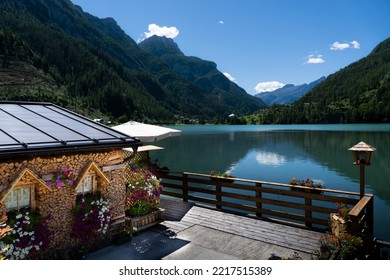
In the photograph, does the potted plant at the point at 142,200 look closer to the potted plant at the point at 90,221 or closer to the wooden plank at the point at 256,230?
the potted plant at the point at 90,221

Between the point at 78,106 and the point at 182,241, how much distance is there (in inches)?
5144

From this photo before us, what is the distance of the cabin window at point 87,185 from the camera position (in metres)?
7.35

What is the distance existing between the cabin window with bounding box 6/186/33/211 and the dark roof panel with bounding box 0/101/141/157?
34.5 inches

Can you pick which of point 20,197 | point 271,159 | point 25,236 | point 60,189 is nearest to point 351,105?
point 271,159

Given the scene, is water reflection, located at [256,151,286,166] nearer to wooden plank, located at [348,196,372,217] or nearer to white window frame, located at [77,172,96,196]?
wooden plank, located at [348,196,372,217]

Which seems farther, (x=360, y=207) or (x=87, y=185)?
(x=87, y=185)

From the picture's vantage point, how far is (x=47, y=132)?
7027mm

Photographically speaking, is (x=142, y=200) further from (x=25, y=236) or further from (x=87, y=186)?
(x=25, y=236)

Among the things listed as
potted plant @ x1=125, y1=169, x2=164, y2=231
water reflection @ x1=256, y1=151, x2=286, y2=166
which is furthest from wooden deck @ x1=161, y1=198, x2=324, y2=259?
water reflection @ x1=256, y1=151, x2=286, y2=166

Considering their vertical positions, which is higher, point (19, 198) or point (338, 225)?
point (19, 198)

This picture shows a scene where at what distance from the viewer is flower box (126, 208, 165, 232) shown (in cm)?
851

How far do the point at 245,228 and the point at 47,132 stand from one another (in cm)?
581

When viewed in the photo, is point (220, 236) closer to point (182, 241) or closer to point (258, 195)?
point (182, 241)

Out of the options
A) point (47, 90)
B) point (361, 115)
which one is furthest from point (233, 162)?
point (361, 115)
